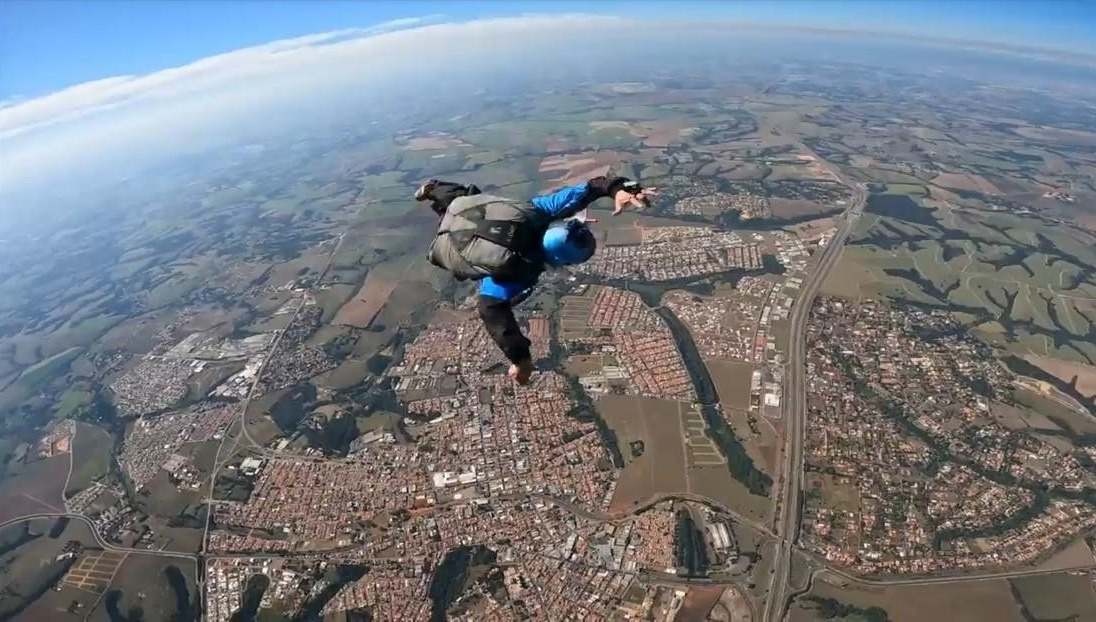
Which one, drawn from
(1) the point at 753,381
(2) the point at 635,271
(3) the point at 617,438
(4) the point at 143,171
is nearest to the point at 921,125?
(2) the point at 635,271

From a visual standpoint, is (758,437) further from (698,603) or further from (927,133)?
(927,133)

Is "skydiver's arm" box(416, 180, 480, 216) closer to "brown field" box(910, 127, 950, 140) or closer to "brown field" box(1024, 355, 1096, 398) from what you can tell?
"brown field" box(1024, 355, 1096, 398)

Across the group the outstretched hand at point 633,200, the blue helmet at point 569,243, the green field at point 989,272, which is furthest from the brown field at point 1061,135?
the blue helmet at point 569,243

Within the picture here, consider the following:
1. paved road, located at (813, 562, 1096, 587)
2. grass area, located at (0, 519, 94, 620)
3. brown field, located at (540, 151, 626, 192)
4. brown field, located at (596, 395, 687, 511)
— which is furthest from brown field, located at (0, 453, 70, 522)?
brown field, located at (540, 151, 626, 192)

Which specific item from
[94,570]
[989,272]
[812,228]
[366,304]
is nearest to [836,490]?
[989,272]

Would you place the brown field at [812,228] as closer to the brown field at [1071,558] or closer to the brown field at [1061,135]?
the brown field at [1071,558]

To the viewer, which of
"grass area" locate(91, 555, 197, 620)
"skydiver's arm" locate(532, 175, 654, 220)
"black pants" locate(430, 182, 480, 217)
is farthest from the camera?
"grass area" locate(91, 555, 197, 620)
